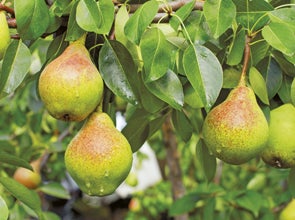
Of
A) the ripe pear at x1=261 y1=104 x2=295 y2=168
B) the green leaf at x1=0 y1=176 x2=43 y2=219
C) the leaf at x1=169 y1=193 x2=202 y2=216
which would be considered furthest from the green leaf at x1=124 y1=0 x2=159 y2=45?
the leaf at x1=169 y1=193 x2=202 y2=216

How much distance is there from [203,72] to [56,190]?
1.12m

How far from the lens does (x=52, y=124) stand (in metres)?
2.64

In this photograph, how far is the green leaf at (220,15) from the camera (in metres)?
0.94

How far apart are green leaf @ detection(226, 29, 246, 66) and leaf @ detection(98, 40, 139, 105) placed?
0.49 ft

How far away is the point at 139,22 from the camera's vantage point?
94cm

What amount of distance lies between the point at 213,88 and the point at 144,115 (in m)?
0.35

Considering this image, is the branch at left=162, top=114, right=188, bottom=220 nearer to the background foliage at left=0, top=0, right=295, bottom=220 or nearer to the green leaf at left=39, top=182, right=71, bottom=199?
the green leaf at left=39, top=182, right=71, bottom=199

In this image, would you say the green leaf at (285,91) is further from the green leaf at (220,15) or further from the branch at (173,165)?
the branch at (173,165)

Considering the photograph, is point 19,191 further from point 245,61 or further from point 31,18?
point 245,61

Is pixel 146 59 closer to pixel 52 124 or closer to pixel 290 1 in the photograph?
pixel 290 1

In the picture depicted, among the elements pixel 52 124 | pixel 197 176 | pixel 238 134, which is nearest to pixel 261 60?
pixel 238 134

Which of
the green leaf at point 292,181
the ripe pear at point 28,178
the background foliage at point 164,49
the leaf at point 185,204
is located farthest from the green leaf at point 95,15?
the ripe pear at point 28,178

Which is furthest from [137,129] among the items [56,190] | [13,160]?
[56,190]

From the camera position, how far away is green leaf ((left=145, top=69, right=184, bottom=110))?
3.09 feet
